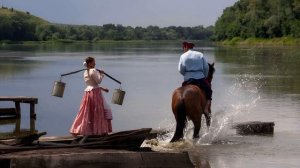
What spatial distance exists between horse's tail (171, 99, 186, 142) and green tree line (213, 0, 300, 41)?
317 feet

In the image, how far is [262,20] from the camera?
126m

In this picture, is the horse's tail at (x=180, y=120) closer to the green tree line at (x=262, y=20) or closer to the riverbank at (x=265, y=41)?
the riverbank at (x=265, y=41)

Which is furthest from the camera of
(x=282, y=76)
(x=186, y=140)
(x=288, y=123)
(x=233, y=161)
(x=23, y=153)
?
(x=282, y=76)

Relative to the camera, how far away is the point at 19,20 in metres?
197

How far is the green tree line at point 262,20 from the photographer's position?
113438 millimetres

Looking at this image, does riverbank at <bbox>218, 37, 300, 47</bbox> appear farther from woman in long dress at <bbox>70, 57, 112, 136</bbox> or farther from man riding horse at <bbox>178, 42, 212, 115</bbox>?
woman in long dress at <bbox>70, 57, 112, 136</bbox>

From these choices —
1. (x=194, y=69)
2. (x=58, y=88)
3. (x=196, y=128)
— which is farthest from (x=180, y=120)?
(x=58, y=88)

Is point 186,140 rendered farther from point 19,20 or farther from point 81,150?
point 19,20

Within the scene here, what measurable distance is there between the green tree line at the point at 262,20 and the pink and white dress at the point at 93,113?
98.1 m

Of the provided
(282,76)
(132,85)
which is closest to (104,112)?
(132,85)

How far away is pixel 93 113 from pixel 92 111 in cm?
5

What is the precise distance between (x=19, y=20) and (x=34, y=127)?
18406 centimetres

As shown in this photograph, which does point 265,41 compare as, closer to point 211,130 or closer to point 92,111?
point 211,130

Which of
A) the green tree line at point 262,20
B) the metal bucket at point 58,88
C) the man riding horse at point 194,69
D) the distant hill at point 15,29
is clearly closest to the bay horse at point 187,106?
the man riding horse at point 194,69
